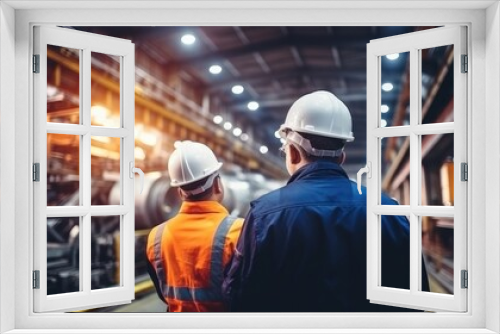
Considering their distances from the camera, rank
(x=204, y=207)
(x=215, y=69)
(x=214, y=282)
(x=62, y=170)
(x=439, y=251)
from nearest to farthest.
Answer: (x=214, y=282), (x=204, y=207), (x=215, y=69), (x=62, y=170), (x=439, y=251)

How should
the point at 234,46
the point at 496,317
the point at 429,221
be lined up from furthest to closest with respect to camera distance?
the point at 429,221
the point at 234,46
the point at 496,317

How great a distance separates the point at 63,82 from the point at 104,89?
41 centimetres

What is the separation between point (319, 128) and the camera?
2713 millimetres

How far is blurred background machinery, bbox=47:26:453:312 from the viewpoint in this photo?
14.3ft

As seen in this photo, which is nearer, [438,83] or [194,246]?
[194,246]

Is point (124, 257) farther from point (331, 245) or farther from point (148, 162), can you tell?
point (148, 162)

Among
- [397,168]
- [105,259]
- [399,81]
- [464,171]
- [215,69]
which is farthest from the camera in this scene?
[397,168]

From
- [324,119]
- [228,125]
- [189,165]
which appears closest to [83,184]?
[189,165]

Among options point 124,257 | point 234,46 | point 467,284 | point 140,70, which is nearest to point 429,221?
point 234,46

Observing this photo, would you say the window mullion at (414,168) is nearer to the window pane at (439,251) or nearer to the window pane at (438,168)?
the window pane at (438,168)

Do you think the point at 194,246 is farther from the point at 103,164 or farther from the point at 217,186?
the point at 103,164

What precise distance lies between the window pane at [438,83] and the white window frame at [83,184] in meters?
2.71

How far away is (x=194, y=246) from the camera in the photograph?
2.94m

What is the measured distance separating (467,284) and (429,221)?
4984mm
